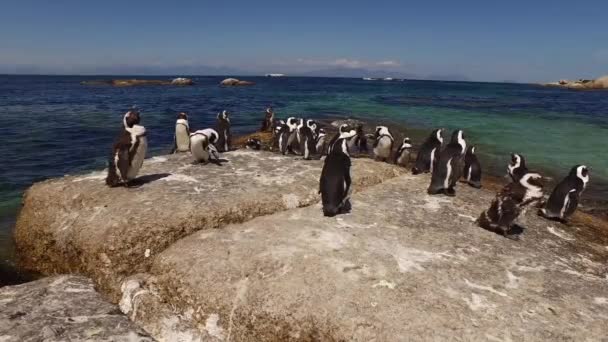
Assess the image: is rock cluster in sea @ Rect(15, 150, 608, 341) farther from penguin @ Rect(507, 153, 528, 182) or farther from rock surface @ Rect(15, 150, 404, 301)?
penguin @ Rect(507, 153, 528, 182)

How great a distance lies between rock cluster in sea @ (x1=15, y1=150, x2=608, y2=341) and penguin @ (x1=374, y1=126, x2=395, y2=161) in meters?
3.93

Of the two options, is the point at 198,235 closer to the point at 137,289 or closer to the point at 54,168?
the point at 137,289

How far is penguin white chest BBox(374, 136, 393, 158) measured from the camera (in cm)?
1352

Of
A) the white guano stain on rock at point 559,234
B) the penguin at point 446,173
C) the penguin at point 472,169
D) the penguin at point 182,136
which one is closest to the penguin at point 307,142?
the penguin at point 182,136

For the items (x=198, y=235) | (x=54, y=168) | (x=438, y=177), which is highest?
(x=438, y=177)

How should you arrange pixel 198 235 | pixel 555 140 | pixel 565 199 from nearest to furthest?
1. pixel 198 235
2. pixel 565 199
3. pixel 555 140

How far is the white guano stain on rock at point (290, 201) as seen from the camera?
8.70 metres

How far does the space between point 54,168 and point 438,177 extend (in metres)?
15.6

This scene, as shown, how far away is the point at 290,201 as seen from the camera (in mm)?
8773

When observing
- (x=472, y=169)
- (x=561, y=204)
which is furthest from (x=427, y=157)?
(x=561, y=204)

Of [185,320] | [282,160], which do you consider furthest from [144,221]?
[282,160]

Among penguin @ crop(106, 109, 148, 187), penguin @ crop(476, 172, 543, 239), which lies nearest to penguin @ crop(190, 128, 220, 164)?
penguin @ crop(106, 109, 148, 187)

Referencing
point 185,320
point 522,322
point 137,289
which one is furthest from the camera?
point 137,289

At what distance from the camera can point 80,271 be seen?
7.29 meters
